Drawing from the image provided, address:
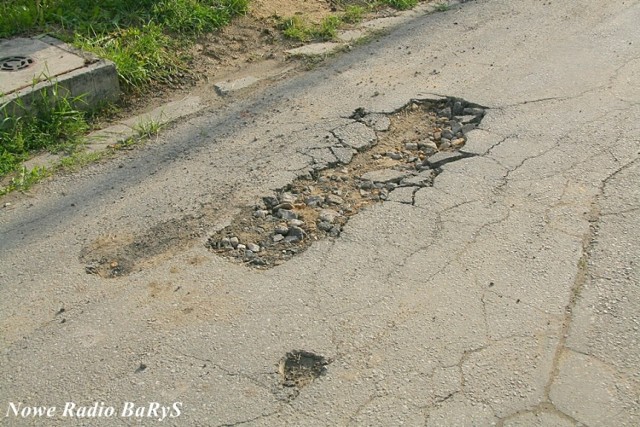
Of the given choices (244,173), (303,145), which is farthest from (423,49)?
(244,173)

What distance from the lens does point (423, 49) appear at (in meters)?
6.48

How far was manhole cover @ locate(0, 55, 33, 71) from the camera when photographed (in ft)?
18.4

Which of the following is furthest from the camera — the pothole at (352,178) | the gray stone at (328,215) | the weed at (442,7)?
the weed at (442,7)

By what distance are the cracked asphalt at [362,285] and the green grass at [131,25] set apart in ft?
2.77

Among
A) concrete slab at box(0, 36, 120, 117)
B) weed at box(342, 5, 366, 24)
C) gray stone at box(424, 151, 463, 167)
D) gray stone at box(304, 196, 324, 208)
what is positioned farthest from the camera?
weed at box(342, 5, 366, 24)

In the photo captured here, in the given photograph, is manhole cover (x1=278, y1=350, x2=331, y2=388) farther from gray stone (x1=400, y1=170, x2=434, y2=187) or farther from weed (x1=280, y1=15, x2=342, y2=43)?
weed (x1=280, y1=15, x2=342, y2=43)

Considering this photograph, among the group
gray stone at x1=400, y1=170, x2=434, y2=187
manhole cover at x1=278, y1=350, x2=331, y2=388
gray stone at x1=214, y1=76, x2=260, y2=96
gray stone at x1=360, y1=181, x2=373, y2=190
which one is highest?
gray stone at x1=214, y1=76, x2=260, y2=96

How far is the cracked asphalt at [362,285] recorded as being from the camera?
3115mm

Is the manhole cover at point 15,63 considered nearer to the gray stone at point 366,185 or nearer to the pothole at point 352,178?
the pothole at point 352,178

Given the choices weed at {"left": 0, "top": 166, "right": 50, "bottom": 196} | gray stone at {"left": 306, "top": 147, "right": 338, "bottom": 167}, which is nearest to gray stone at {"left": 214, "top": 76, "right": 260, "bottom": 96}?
gray stone at {"left": 306, "top": 147, "right": 338, "bottom": 167}

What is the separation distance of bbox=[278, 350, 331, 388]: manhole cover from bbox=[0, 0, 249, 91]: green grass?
3.32 m

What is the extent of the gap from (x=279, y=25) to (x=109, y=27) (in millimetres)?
1523

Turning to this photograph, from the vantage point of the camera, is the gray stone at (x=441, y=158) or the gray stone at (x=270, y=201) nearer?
the gray stone at (x=270, y=201)

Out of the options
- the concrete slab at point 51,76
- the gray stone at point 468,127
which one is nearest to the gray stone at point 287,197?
the gray stone at point 468,127
